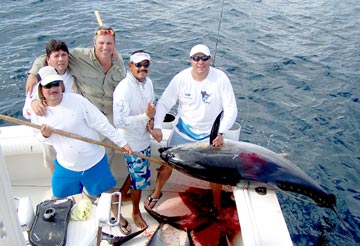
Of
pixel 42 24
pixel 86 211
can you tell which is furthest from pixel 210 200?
pixel 42 24

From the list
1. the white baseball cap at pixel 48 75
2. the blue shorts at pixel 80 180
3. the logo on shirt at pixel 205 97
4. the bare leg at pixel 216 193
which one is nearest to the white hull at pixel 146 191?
the bare leg at pixel 216 193

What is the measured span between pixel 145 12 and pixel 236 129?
8.88 meters

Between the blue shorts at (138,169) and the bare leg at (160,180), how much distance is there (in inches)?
10.7

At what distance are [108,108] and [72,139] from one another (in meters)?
0.73

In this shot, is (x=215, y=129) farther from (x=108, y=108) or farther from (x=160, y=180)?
(x=108, y=108)

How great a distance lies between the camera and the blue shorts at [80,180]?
3.78m

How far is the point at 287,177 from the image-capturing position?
12.5 feet

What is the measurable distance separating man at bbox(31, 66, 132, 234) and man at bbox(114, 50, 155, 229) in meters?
0.18

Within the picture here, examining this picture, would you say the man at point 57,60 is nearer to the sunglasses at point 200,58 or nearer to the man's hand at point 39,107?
the man's hand at point 39,107

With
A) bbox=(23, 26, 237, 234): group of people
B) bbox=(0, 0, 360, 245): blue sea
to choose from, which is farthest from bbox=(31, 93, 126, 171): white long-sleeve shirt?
bbox=(0, 0, 360, 245): blue sea

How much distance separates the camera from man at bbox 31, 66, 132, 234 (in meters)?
3.45

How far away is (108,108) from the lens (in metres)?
4.25

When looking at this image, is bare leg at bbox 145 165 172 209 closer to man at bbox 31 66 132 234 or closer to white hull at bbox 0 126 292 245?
white hull at bbox 0 126 292 245

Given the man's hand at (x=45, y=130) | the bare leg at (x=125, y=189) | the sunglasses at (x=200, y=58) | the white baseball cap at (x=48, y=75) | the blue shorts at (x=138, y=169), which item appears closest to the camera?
the white baseball cap at (x=48, y=75)
